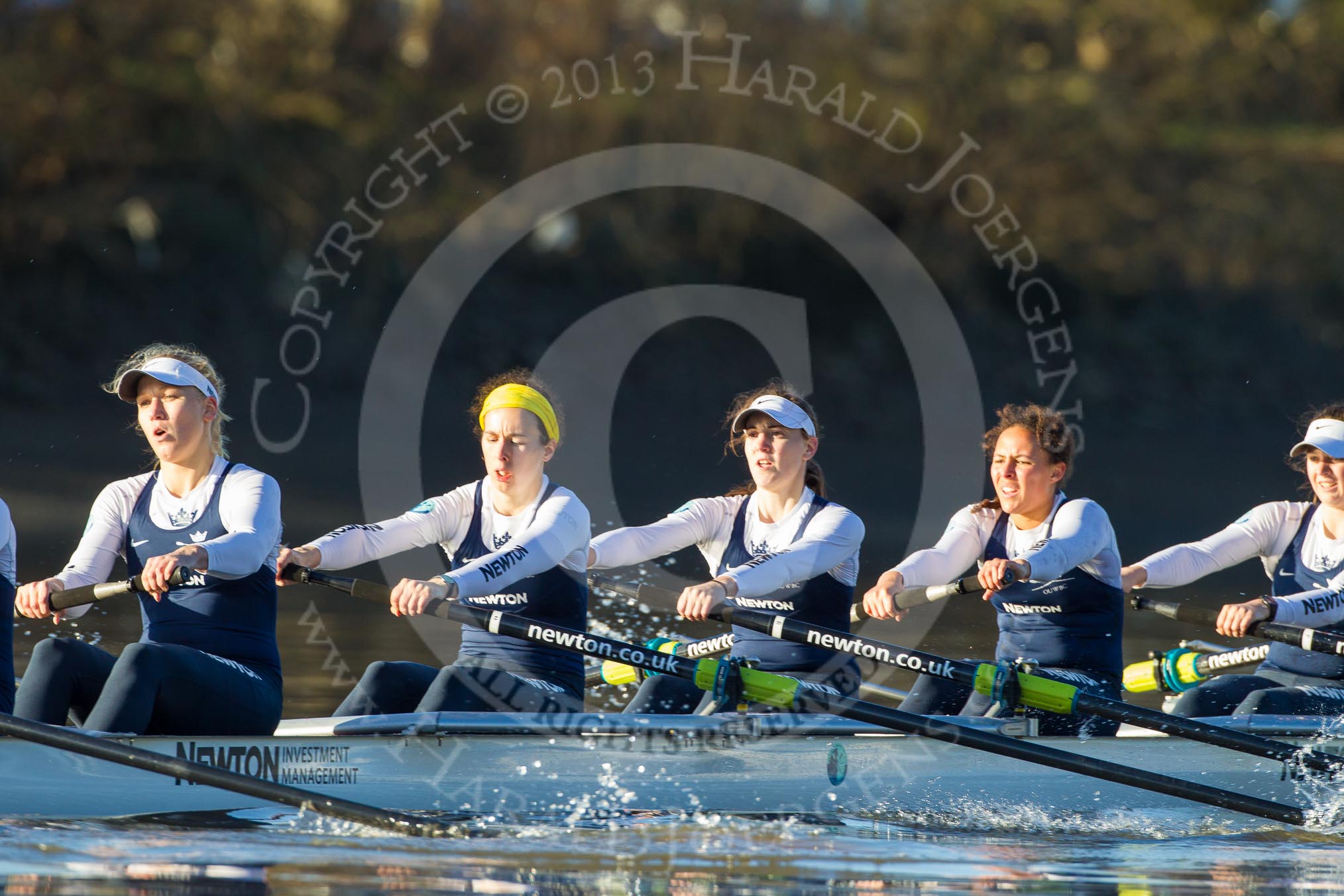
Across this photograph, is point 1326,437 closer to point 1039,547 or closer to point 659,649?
point 1039,547

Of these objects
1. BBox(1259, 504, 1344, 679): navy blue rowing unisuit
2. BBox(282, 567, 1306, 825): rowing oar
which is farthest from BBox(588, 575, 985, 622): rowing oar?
BBox(1259, 504, 1344, 679): navy blue rowing unisuit

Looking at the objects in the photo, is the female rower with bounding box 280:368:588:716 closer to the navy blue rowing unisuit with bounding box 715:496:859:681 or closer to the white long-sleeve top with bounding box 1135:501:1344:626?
the navy blue rowing unisuit with bounding box 715:496:859:681

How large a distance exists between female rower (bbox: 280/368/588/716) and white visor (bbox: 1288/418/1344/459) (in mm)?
2894

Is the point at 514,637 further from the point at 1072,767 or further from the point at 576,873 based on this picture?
the point at 1072,767

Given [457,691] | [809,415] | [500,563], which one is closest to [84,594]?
[457,691]

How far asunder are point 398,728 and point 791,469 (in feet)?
5.58

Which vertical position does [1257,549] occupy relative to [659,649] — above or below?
above

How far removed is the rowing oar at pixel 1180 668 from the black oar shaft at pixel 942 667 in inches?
48.3

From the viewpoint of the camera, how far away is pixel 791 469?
6.29 metres

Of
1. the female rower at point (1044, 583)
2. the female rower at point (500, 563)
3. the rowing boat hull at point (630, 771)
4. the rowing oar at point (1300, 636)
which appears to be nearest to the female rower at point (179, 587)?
the rowing boat hull at point (630, 771)

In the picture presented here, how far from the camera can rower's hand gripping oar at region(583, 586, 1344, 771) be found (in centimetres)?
590

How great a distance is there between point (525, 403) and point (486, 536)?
475 millimetres

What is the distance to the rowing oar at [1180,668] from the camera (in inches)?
289

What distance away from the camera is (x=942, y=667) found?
19.8ft
